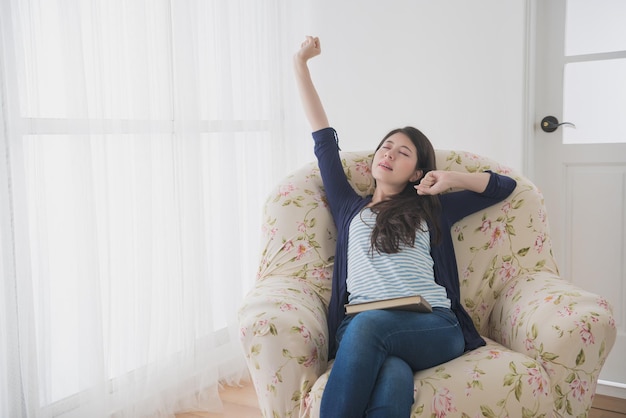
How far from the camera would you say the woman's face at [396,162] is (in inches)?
79.2

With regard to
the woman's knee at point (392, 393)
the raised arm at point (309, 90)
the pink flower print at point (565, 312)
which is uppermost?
the raised arm at point (309, 90)

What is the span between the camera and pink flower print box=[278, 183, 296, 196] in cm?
210

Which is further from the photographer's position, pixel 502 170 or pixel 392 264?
pixel 502 170

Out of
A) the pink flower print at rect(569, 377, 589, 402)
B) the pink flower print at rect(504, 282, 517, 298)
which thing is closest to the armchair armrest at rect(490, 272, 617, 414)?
the pink flower print at rect(569, 377, 589, 402)

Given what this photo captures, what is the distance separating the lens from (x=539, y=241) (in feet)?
6.66

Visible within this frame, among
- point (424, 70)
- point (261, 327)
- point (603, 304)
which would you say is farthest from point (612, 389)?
point (261, 327)

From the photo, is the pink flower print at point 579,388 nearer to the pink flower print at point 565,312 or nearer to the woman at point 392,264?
the pink flower print at point 565,312

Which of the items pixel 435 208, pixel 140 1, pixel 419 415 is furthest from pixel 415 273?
pixel 140 1

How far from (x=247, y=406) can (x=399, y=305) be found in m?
1.13

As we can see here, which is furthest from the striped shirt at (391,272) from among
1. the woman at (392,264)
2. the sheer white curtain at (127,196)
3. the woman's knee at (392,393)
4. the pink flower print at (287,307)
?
the sheer white curtain at (127,196)

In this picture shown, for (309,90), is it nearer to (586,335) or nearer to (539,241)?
(539,241)

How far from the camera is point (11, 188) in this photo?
6.07ft

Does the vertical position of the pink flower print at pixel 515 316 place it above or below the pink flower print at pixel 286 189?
below

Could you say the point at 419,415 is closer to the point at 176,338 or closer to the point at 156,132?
the point at 176,338
